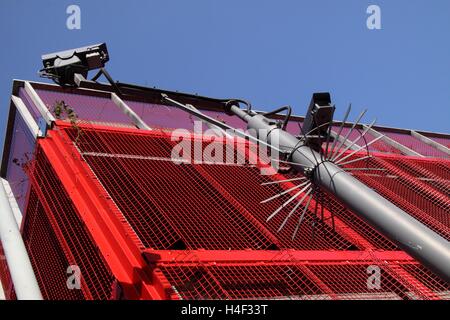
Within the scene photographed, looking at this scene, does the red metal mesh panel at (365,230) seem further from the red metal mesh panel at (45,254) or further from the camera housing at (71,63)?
the camera housing at (71,63)

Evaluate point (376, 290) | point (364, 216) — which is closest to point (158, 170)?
point (376, 290)

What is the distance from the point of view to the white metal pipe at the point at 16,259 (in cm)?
495

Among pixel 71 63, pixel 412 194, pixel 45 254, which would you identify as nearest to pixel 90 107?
pixel 45 254

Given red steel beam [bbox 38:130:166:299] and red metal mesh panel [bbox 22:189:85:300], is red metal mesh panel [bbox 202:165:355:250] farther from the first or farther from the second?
red metal mesh panel [bbox 22:189:85:300]

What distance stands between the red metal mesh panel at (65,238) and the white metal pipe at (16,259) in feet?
3.54

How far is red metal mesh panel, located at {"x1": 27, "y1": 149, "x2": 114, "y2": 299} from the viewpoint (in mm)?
6457

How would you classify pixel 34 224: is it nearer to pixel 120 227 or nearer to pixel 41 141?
pixel 41 141

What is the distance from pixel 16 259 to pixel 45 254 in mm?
3269

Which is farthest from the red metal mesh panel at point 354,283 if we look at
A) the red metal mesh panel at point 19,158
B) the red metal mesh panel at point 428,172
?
the red metal mesh panel at point 19,158

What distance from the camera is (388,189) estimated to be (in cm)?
1052

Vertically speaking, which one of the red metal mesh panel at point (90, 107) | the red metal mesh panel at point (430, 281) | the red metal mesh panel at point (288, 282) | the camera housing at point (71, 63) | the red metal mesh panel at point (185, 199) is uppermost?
the camera housing at point (71, 63)

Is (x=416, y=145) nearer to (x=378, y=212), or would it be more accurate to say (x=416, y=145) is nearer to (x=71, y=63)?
(x=71, y=63)

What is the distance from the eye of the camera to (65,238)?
24.7 ft
